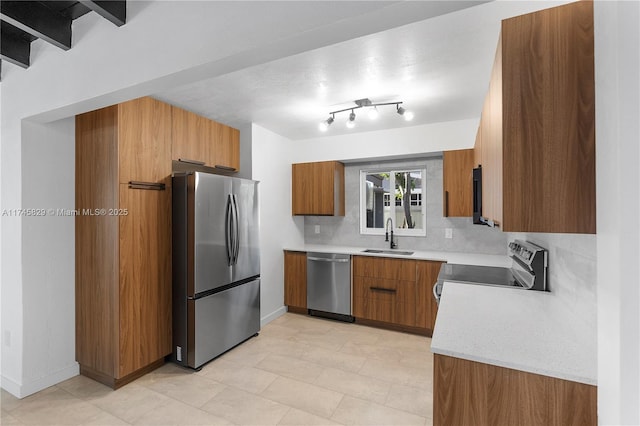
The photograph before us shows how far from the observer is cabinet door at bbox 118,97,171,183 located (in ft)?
7.95

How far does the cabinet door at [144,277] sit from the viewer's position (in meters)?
2.41

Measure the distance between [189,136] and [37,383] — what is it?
2421mm

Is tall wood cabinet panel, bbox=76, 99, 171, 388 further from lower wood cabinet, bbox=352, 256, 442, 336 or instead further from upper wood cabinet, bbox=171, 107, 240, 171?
lower wood cabinet, bbox=352, 256, 442, 336

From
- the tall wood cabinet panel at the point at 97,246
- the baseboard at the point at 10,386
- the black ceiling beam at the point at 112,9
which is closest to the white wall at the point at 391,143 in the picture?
the tall wood cabinet panel at the point at 97,246

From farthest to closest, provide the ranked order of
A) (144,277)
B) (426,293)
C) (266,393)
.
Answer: (426,293) → (144,277) → (266,393)

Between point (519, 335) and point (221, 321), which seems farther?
point (221, 321)

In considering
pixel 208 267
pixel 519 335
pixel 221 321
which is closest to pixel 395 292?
pixel 221 321

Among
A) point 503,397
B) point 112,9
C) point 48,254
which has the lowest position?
point 503,397

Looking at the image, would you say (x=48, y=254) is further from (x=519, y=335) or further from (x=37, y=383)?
(x=519, y=335)

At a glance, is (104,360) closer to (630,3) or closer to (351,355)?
(351,355)

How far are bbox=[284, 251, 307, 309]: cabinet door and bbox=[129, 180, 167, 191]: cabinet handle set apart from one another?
1902mm

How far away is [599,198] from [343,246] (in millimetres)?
3548

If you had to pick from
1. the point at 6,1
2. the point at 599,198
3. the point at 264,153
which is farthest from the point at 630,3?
the point at 264,153

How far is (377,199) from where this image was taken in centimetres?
434
